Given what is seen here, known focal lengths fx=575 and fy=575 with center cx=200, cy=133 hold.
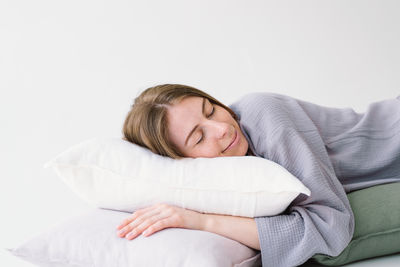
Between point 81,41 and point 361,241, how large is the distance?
1.99m

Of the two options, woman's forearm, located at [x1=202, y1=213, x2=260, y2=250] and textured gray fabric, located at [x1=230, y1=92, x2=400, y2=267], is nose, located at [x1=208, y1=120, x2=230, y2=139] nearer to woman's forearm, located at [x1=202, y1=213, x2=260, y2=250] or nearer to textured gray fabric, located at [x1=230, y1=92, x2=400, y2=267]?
textured gray fabric, located at [x1=230, y1=92, x2=400, y2=267]

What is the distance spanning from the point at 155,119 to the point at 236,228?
0.51 metres

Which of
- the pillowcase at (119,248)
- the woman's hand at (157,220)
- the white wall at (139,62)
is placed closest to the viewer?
the pillowcase at (119,248)

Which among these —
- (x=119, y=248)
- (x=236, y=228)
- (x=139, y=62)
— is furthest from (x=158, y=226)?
(x=139, y=62)

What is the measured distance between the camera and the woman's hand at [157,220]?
1666 millimetres

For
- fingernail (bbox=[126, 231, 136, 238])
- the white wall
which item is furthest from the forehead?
the white wall

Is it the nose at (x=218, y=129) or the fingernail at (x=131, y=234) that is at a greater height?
the nose at (x=218, y=129)

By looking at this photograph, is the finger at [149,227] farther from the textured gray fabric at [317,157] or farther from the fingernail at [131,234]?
the textured gray fabric at [317,157]

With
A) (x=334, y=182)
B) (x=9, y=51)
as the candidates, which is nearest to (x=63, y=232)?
(x=334, y=182)

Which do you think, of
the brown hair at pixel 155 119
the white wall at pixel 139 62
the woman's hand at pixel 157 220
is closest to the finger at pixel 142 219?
the woman's hand at pixel 157 220

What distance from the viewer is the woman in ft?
5.58

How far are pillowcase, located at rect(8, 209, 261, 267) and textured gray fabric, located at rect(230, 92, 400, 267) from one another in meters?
0.14

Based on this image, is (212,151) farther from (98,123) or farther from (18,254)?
(98,123)

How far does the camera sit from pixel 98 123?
312cm
